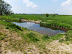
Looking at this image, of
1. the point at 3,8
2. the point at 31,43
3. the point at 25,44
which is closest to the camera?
the point at 25,44

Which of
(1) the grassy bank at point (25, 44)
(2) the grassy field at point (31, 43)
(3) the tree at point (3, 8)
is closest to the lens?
(1) the grassy bank at point (25, 44)

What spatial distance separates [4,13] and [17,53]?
3365 inches

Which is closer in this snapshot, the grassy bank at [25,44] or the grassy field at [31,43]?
the grassy bank at [25,44]

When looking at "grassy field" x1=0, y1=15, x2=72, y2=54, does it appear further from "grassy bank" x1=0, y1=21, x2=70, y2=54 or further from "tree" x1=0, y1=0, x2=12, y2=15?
"tree" x1=0, y1=0, x2=12, y2=15

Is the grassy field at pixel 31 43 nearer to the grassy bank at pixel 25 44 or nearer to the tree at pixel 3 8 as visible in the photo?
the grassy bank at pixel 25 44

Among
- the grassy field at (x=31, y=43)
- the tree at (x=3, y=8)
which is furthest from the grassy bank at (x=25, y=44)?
the tree at (x=3, y=8)

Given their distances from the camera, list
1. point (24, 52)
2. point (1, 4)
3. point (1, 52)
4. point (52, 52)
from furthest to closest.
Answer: point (1, 4)
point (52, 52)
point (24, 52)
point (1, 52)

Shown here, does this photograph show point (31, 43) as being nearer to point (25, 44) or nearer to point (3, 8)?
point (25, 44)

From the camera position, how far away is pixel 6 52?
7055 millimetres

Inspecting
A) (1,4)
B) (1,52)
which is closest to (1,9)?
(1,4)

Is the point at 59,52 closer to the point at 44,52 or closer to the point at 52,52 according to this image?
the point at 52,52

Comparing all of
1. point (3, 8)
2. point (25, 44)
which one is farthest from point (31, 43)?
point (3, 8)

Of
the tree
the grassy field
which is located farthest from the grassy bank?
the tree

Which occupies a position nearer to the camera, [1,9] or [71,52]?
[71,52]
